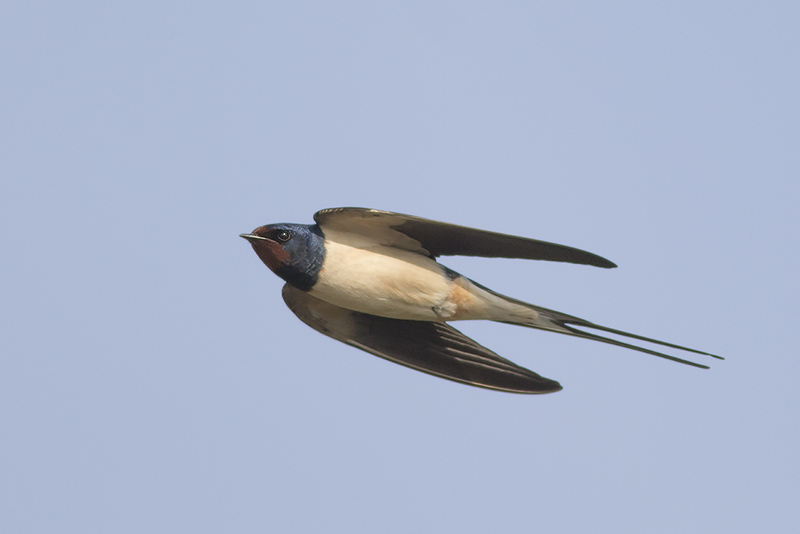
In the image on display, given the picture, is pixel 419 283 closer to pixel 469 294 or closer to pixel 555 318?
pixel 469 294

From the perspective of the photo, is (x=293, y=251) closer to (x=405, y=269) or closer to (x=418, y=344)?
(x=405, y=269)

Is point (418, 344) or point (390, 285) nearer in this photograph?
point (390, 285)

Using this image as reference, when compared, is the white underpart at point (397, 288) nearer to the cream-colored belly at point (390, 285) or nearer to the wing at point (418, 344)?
the cream-colored belly at point (390, 285)

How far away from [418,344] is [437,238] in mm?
694

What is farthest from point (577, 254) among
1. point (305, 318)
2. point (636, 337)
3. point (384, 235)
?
point (305, 318)

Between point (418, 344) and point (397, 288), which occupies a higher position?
point (397, 288)

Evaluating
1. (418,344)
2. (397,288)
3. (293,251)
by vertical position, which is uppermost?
(293,251)

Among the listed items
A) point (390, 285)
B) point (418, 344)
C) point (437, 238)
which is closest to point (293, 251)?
point (390, 285)

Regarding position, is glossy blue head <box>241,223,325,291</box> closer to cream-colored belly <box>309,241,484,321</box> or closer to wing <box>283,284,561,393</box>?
cream-colored belly <box>309,241,484,321</box>

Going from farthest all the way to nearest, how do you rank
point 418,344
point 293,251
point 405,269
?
point 418,344
point 405,269
point 293,251

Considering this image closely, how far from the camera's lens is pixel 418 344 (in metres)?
5.64

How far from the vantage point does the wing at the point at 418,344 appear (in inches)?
217

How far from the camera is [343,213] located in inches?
196

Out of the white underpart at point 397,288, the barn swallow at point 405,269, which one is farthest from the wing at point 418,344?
the white underpart at point 397,288
